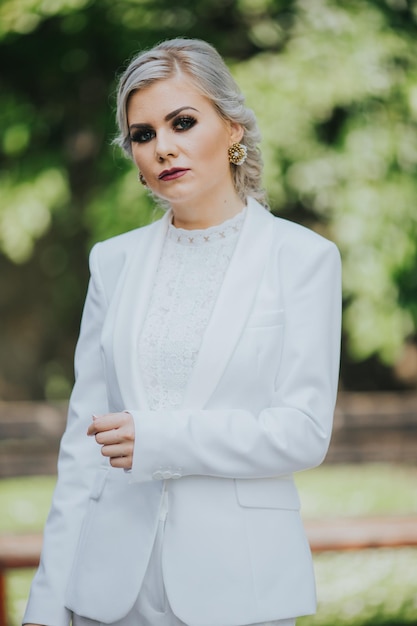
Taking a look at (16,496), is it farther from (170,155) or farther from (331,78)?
(170,155)

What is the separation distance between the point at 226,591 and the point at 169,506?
208 mm

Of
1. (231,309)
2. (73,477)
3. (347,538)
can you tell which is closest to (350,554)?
(347,538)

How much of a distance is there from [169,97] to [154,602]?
106cm

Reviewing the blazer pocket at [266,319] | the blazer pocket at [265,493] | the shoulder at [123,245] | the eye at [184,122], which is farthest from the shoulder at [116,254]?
the blazer pocket at [265,493]

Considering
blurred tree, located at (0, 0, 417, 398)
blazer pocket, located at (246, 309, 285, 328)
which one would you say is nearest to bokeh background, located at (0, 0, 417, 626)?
blurred tree, located at (0, 0, 417, 398)

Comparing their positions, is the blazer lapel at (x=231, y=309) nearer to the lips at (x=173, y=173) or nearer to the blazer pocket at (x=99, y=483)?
the lips at (x=173, y=173)

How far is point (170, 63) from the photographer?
213 centimetres

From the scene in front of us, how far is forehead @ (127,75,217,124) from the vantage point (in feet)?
6.93

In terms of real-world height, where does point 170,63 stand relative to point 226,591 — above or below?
above

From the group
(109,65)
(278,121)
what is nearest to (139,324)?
(278,121)

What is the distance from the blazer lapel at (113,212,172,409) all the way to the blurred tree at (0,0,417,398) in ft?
14.0

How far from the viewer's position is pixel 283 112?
6.72 meters

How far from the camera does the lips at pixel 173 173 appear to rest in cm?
212

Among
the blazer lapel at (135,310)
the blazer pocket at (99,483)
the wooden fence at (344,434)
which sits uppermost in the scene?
the blazer lapel at (135,310)
